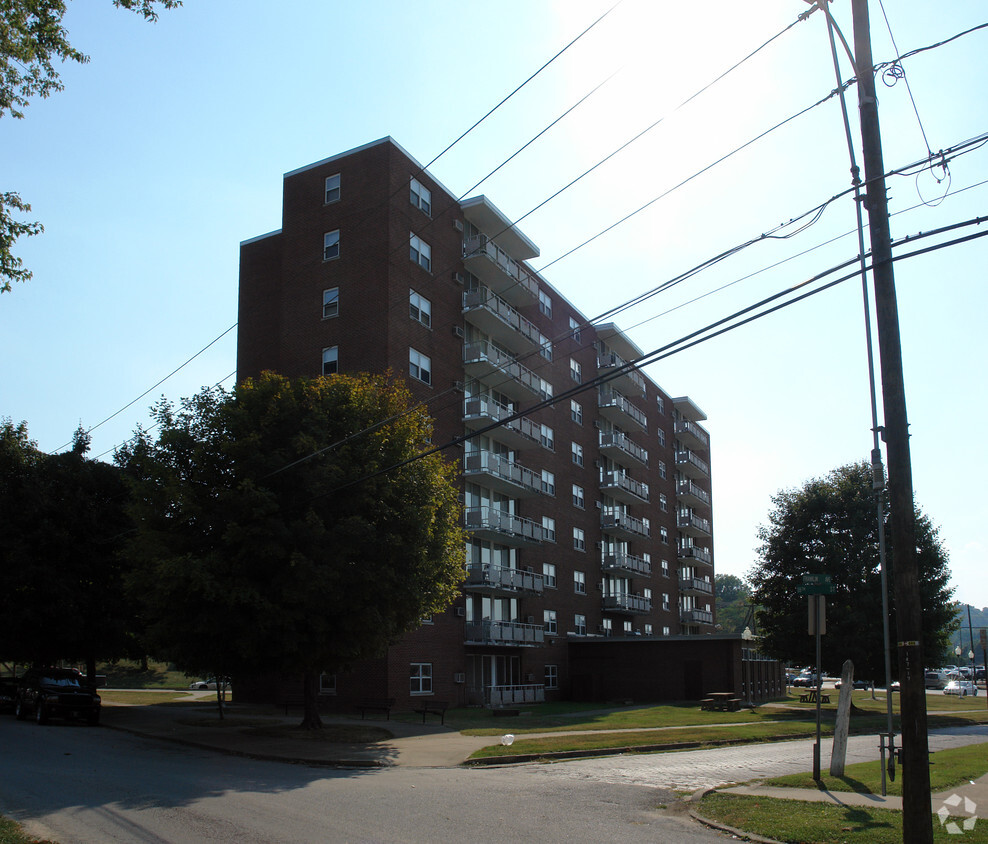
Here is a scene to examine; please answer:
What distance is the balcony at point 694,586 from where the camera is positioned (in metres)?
72.1

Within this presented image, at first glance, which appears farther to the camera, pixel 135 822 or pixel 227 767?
pixel 227 767

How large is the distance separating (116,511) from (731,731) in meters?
23.8

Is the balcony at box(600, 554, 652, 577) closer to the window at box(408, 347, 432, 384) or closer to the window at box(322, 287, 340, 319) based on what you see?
the window at box(408, 347, 432, 384)

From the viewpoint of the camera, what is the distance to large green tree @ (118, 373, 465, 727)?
2192 centimetres

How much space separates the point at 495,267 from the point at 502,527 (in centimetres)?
1261

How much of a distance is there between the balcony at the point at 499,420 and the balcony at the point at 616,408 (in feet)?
35.0

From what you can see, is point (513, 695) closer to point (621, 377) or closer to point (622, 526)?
point (622, 526)

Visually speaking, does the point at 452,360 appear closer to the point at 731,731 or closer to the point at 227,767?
the point at 731,731

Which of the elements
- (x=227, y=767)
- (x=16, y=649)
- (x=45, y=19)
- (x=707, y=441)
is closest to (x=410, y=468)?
(x=227, y=767)

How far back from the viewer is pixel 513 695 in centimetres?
4144

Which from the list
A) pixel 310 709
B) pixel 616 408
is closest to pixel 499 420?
pixel 310 709

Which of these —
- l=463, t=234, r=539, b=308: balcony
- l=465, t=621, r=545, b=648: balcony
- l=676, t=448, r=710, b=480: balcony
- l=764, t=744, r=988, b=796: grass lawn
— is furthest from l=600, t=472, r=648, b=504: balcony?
l=764, t=744, r=988, b=796: grass lawn

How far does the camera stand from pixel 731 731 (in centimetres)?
2569

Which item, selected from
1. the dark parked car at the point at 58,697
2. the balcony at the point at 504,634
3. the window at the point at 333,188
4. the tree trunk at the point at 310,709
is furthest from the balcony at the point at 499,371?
the dark parked car at the point at 58,697
